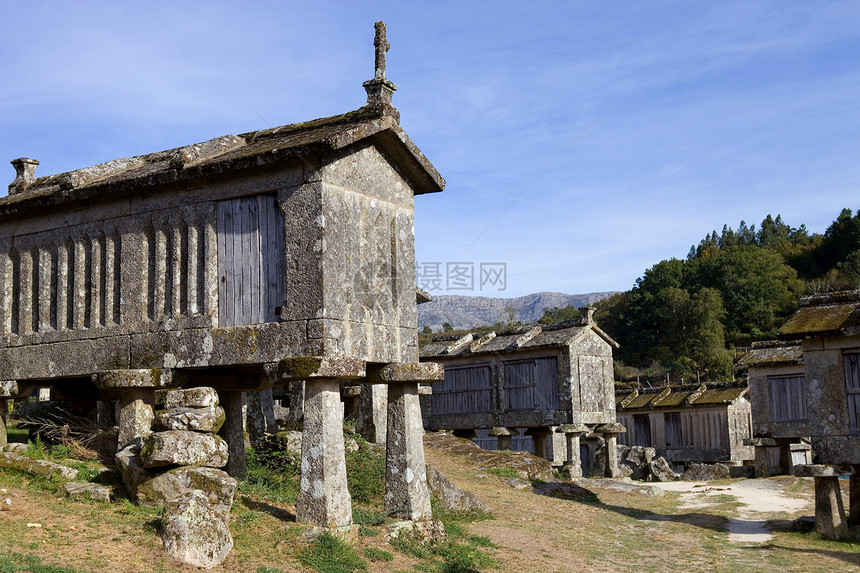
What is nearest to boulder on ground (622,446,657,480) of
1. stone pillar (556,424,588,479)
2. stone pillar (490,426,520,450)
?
stone pillar (556,424,588,479)

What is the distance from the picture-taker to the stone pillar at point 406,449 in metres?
10.6

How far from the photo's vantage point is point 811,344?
15.1 meters

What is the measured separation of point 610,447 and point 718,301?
32.9 m

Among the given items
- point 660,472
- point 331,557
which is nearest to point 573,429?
point 660,472

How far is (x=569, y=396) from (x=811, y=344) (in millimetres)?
9328

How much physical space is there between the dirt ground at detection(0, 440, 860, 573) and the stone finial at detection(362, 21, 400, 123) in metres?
5.43

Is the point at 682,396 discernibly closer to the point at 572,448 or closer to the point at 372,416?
the point at 572,448

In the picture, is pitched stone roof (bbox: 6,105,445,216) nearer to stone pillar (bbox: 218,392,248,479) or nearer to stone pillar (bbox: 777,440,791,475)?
stone pillar (bbox: 218,392,248,479)

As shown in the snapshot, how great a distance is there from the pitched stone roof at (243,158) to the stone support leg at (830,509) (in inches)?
359

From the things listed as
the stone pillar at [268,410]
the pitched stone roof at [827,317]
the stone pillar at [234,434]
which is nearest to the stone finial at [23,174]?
the stone pillar at [234,434]

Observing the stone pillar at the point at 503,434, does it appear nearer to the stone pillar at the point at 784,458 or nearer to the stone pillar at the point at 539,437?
the stone pillar at the point at 539,437

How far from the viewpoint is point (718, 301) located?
183 feet

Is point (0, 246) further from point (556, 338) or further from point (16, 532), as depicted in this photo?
point (556, 338)

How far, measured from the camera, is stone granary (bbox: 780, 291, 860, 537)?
14.4m
